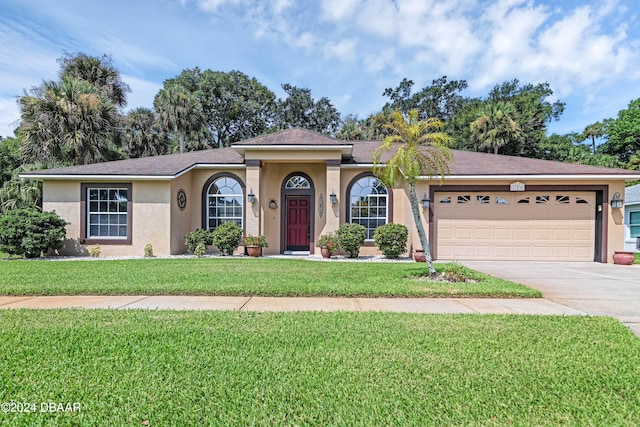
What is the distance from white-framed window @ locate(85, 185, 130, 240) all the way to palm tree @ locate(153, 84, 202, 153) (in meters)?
9.89

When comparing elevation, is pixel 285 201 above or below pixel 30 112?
below

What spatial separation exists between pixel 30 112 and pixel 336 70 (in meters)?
17.6

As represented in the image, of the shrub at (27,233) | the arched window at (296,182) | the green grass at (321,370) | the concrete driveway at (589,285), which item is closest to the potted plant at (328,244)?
the arched window at (296,182)

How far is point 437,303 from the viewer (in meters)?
5.50

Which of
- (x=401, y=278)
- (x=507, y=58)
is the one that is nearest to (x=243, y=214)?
(x=401, y=278)

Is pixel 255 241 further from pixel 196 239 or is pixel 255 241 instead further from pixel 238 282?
pixel 238 282

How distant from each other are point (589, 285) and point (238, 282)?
738cm

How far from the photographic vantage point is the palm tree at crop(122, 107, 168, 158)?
2216 centimetres

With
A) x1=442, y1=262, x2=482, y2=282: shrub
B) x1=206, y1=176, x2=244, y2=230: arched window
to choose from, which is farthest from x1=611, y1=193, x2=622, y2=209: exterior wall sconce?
x1=206, y1=176, x2=244, y2=230: arched window

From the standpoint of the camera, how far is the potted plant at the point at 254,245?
11750 millimetres

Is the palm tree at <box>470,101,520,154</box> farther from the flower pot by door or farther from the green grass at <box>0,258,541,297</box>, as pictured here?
the green grass at <box>0,258,541,297</box>

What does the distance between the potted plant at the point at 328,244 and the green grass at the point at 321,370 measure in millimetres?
7135

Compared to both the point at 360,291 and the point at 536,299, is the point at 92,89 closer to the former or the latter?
the point at 360,291

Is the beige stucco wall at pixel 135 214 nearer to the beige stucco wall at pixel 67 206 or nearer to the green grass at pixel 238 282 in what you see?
the beige stucco wall at pixel 67 206
